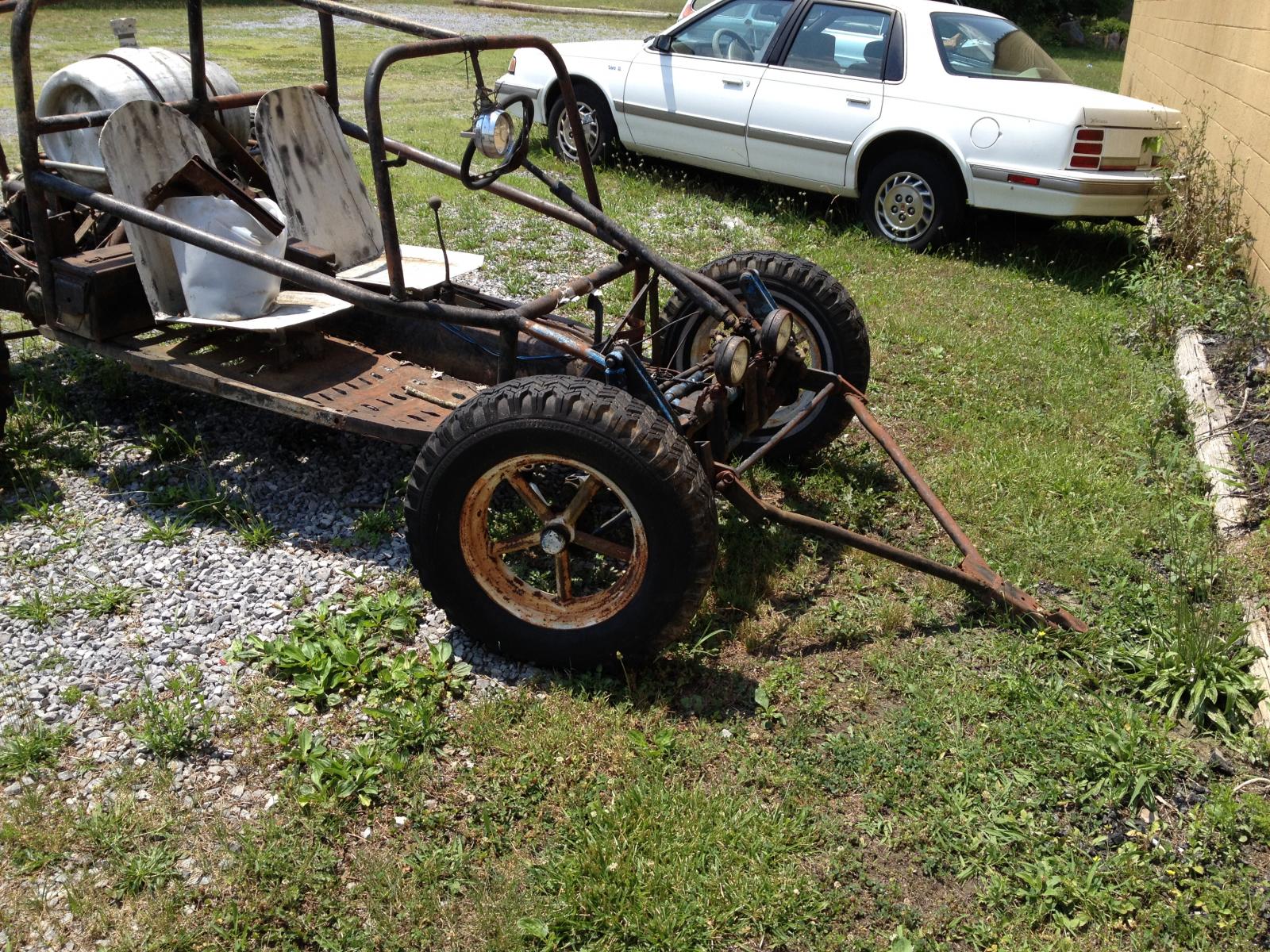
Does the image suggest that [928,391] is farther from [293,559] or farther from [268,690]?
[268,690]

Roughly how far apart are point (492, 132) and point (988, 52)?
5.64 meters

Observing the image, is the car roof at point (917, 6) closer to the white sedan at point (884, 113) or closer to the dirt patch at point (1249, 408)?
the white sedan at point (884, 113)

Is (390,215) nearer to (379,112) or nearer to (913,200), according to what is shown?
(379,112)

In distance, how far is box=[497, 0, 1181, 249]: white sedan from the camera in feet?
23.4

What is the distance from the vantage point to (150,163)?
429 cm

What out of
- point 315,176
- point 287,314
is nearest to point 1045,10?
point 315,176

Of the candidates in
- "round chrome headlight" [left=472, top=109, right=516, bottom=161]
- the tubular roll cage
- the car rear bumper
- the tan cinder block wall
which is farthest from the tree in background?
"round chrome headlight" [left=472, top=109, right=516, bottom=161]

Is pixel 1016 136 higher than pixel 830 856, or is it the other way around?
pixel 1016 136

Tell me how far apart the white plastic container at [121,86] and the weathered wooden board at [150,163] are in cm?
62

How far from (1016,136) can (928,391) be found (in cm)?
265

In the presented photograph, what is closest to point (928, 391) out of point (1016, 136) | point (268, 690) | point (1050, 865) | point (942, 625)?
point (942, 625)

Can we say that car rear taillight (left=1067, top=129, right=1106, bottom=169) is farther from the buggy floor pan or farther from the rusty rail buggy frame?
the buggy floor pan

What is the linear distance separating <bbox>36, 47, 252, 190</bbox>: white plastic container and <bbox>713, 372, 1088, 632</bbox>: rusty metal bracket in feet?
10.5

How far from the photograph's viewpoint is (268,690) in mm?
3311
